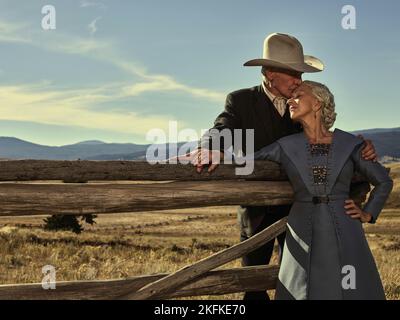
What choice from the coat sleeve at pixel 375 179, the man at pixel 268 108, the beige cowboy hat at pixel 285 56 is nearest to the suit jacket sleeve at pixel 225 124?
the man at pixel 268 108

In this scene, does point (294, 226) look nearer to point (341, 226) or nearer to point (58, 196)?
point (341, 226)

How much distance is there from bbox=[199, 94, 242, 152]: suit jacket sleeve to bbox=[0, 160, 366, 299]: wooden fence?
0.20 m

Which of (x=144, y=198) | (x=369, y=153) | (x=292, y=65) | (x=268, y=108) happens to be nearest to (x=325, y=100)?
(x=369, y=153)

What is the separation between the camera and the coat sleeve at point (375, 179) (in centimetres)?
383

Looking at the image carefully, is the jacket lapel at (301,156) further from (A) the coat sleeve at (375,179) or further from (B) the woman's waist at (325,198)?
(A) the coat sleeve at (375,179)

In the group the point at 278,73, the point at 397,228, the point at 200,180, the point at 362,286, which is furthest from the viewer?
the point at 397,228

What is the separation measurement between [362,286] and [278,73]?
179 cm

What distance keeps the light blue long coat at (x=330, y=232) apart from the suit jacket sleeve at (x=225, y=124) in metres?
0.52

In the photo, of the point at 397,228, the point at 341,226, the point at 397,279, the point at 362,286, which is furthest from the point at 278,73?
the point at 397,228

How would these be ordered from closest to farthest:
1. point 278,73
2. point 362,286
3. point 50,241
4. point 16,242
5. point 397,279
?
point 362,286, point 278,73, point 397,279, point 16,242, point 50,241

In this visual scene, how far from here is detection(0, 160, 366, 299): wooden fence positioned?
375 cm

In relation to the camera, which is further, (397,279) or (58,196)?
(397,279)

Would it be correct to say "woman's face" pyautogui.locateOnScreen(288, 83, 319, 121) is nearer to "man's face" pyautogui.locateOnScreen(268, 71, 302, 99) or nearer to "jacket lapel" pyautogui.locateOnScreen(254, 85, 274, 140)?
"man's face" pyautogui.locateOnScreen(268, 71, 302, 99)
